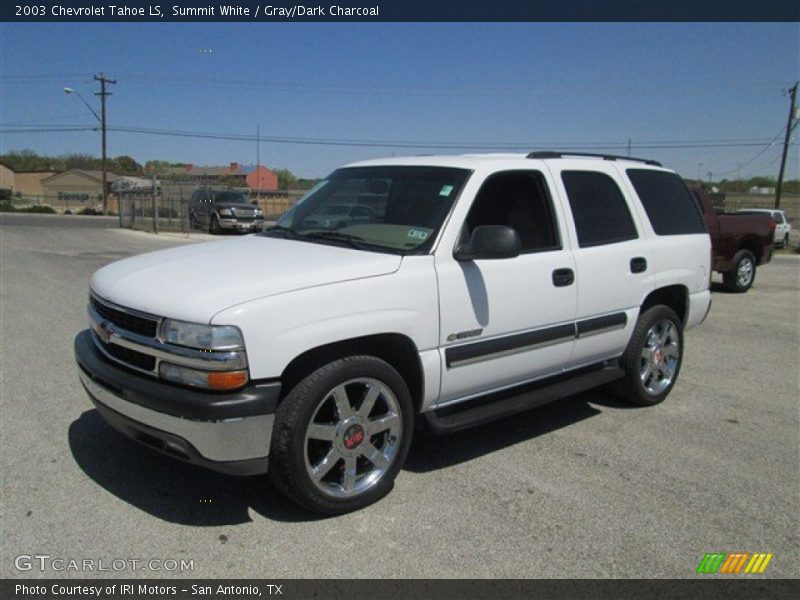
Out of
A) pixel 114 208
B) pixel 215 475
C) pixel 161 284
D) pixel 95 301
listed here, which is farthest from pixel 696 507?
pixel 114 208

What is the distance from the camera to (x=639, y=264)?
482 centimetres

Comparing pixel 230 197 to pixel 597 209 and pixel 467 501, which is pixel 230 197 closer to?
pixel 597 209

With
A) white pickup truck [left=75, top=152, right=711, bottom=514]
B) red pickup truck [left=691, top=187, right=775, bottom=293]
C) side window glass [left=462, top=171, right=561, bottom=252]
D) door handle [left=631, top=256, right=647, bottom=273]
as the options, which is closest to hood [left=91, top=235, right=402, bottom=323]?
white pickup truck [left=75, top=152, right=711, bottom=514]

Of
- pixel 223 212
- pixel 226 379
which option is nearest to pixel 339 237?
pixel 226 379

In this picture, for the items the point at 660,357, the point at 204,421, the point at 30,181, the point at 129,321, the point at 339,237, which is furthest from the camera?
the point at 30,181

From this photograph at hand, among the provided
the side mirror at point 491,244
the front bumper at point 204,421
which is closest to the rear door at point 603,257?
the side mirror at point 491,244

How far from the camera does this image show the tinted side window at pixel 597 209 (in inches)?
176

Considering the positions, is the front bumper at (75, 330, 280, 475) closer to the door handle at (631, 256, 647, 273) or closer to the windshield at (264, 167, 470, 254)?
the windshield at (264, 167, 470, 254)

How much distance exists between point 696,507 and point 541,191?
2.14 m

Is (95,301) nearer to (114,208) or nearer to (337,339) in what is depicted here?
(337,339)

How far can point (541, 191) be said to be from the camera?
4.32m

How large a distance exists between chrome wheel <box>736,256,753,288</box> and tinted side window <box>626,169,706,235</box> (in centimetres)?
740

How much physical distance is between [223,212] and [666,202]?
21372 millimetres

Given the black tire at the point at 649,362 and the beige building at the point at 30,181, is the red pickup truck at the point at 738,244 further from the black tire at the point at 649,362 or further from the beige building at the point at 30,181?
the beige building at the point at 30,181
